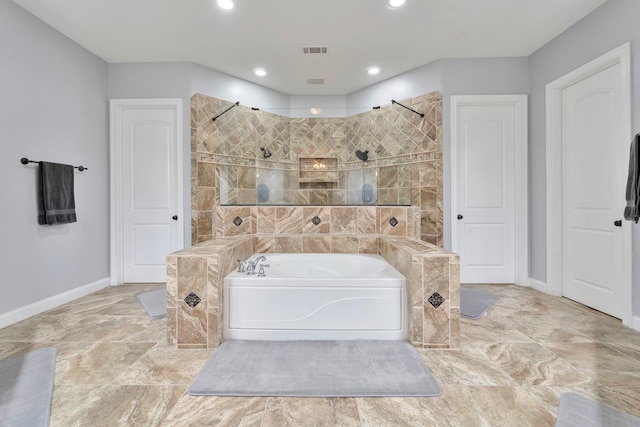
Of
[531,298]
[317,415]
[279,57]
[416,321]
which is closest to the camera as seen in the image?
[317,415]

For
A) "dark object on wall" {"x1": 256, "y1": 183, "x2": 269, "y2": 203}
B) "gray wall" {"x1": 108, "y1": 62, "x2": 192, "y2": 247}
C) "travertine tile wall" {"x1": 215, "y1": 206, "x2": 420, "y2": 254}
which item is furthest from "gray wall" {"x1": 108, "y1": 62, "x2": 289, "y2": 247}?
"dark object on wall" {"x1": 256, "y1": 183, "x2": 269, "y2": 203}

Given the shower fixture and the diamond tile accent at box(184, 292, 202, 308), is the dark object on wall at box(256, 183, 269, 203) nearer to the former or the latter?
the shower fixture

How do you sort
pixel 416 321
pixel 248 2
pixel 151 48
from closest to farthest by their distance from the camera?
pixel 416 321 < pixel 248 2 < pixel 151 48

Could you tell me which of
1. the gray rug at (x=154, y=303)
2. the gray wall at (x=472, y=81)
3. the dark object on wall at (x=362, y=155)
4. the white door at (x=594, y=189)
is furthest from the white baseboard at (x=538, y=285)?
the gray rug at (x=154, y=303)

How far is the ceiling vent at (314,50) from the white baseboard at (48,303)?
336 cm

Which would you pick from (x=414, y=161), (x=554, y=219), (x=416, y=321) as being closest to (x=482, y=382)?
(x=416, y=321)

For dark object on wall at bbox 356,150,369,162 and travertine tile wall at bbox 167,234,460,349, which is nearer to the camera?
travertine tile wall at bbox 167,234,460,349

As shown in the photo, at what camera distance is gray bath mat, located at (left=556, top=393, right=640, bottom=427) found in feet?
4.22

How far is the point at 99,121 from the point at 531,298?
16.1 feet

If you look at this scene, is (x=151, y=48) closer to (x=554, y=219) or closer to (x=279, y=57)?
(x=279, y=57)

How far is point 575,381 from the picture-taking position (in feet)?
5.24

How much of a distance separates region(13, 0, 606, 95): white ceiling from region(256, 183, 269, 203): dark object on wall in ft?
4.74

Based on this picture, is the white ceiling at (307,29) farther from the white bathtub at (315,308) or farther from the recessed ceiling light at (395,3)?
the white bathtub at (315,308)

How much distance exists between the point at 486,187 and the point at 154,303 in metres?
3.68
